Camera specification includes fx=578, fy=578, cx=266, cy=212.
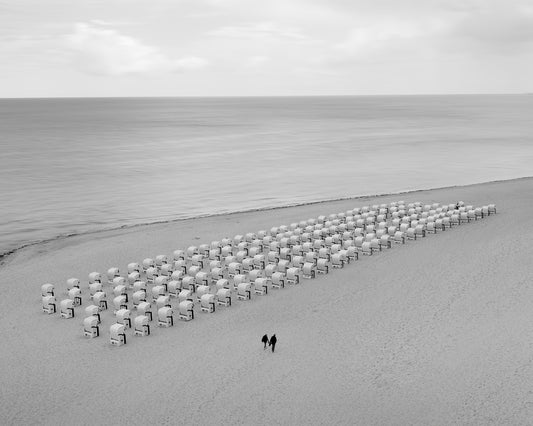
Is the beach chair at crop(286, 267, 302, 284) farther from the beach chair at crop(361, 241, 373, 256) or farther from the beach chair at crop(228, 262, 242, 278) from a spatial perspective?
the beach chair at crop(361, 241, 373, 256)

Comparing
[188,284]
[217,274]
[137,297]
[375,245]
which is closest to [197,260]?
[217,274]

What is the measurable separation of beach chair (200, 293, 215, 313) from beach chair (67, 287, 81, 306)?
4.37 meters

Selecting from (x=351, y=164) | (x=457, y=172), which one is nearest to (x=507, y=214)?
(x=457, y=172)

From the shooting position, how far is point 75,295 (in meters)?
19.6

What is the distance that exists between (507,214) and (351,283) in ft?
48.7

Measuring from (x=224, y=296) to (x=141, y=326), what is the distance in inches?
129

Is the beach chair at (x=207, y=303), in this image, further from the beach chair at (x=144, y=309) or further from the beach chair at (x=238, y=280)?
the beach chair at (x=238, y=280)

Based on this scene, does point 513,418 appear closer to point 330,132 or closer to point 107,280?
point 107,280

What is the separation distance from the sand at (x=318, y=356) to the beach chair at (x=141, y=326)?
285mm

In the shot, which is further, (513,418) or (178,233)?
(178,233)

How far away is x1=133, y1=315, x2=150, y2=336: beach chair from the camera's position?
56.5 feet

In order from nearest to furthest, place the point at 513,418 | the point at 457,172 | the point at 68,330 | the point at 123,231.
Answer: the point at 513,418
the point at 68,330
the point at 123,231
the point at 457,172

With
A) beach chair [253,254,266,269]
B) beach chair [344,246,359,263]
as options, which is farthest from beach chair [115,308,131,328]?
beach chair [344,246,359,263]

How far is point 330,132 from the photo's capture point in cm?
12225
